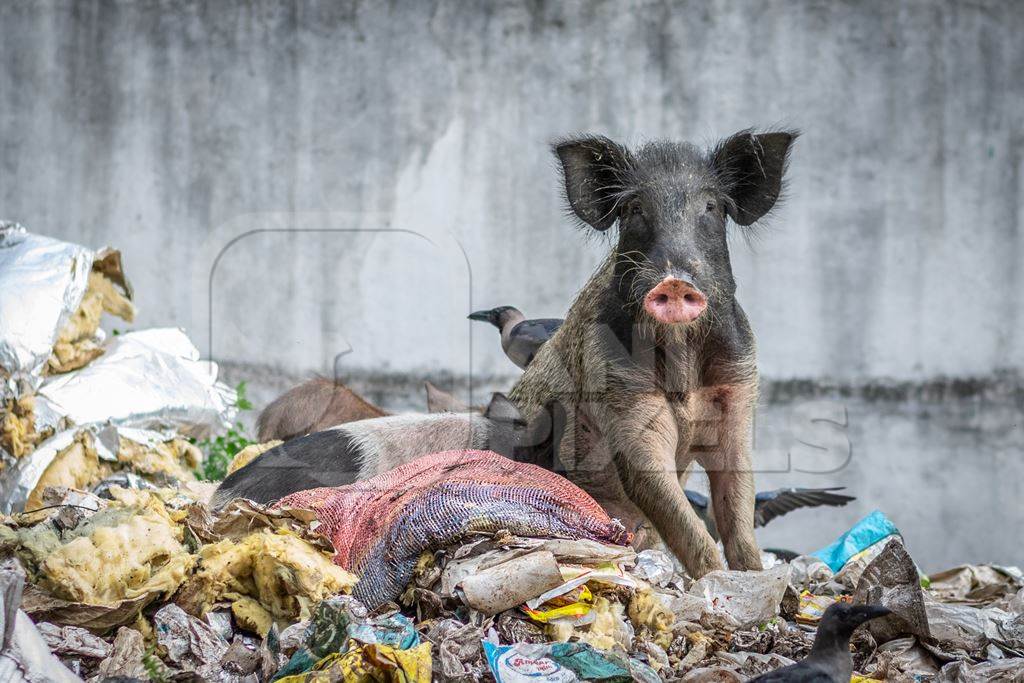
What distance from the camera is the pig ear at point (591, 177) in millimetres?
3809

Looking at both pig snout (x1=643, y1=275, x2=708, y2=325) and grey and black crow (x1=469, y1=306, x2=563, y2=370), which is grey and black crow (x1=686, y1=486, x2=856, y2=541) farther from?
pig snout (x1=643, y1=275, x2=708, y2=325)

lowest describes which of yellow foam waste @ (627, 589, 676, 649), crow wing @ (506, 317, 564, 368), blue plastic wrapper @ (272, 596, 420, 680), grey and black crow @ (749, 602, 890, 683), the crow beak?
yellow foam waste @ (627, 589, 676, 649)

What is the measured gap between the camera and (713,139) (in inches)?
245

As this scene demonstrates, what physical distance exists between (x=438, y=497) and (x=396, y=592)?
0.30m

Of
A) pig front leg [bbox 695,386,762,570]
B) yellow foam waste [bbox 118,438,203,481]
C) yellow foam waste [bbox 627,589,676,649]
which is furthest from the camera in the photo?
yellow foam waste [bbox 118,438,203,481]

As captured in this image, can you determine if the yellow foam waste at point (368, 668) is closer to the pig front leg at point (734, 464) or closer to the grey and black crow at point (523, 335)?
the pig front leg at point (734, 464)

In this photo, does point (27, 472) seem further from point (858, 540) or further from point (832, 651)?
point (858, 540)

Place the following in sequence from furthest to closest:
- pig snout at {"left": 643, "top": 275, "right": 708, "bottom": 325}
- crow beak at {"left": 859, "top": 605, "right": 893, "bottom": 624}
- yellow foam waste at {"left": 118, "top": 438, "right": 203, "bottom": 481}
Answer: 1. yellow foam waste at {"left": 118, "top": 438, "right": 203, "bottom": 481}
2. pig snout at {"left": 643, "top": 275, "right": 708, "bottom": 325}
3. crow beak at {"left": 859, "top": 605, "right": 893, "bottom": 624}

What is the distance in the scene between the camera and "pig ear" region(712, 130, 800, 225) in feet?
12.4

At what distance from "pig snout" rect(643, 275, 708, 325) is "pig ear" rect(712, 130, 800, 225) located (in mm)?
622

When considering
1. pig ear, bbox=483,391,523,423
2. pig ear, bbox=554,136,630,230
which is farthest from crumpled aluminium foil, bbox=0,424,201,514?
pig ear, bbox=554,136,630,230

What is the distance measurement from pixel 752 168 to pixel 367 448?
5.31 feet

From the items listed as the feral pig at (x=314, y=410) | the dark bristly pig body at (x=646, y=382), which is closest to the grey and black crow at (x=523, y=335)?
the feral pig at (x=314, y=410)

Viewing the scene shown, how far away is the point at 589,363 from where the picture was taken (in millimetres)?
3758
